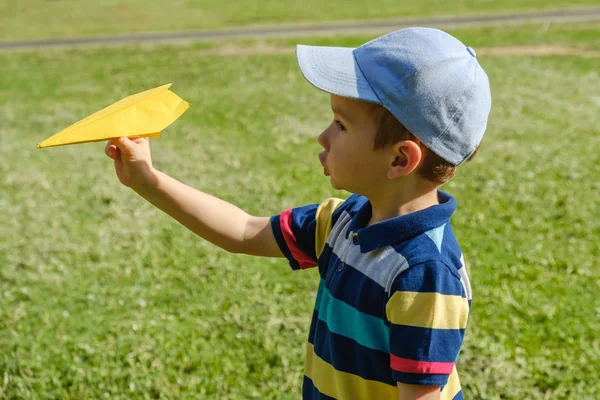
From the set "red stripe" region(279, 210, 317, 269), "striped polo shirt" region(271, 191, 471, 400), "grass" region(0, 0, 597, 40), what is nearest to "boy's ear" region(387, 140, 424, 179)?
"striped polo shirt" region(271, 191, 471, 400)

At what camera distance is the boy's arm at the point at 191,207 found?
194 centimetres

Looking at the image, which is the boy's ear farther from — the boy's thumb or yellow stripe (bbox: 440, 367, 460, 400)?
the boy's thumb

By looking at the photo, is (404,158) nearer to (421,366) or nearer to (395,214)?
(395,214)

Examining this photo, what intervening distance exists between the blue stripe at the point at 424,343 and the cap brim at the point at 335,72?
519mm

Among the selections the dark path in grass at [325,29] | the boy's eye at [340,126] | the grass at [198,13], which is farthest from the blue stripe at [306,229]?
the grass at [198,13]

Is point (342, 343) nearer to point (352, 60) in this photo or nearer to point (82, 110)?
point (352, 60)

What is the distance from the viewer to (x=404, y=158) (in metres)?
1.63

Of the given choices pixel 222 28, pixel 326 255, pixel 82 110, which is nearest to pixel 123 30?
pixel 222 28

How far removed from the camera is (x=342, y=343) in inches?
67.9

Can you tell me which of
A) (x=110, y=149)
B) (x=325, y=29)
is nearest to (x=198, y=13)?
Answer: (x=325, y=29)

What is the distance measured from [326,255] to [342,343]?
0.90 ft

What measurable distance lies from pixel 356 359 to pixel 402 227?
36 cm

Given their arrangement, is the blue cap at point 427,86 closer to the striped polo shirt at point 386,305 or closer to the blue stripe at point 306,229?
the striped polo shirt at point 386,305

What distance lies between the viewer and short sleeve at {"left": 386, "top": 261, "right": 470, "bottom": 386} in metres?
1.52
